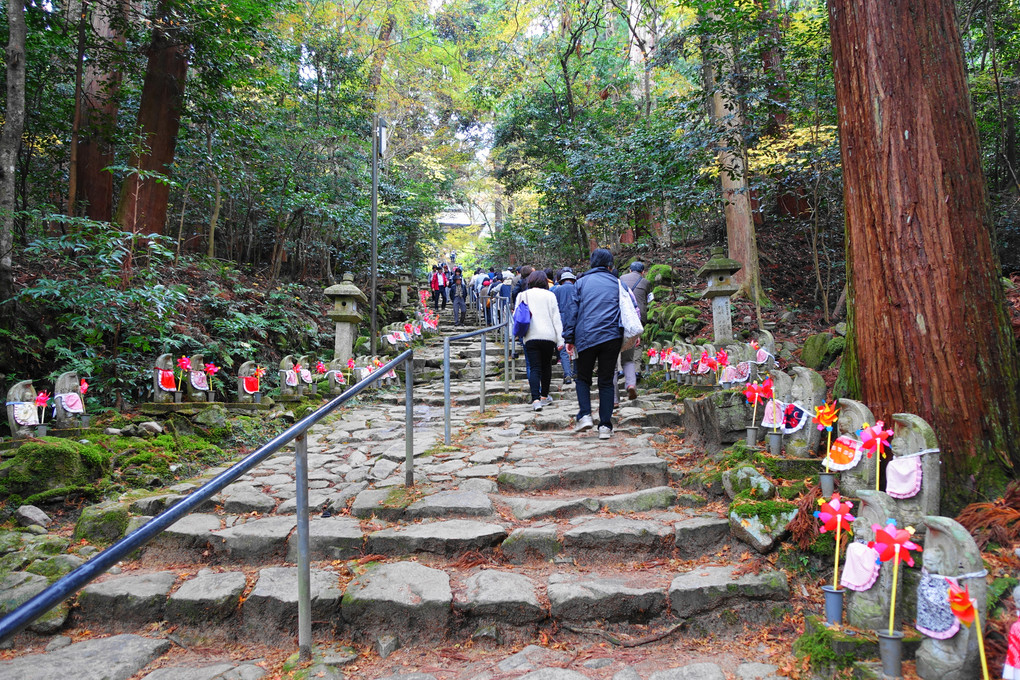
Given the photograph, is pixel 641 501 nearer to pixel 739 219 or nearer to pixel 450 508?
pixel 450 508

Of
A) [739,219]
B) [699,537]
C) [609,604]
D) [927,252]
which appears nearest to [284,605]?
[609,604]

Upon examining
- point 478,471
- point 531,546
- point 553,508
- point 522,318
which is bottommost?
point 531,546

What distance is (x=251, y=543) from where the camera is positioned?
3.25 metres

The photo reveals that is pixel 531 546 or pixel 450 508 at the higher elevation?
pixel 450 508

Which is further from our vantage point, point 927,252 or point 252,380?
point 252,380

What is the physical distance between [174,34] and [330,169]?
5.08m

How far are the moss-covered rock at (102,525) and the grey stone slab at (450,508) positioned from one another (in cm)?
193

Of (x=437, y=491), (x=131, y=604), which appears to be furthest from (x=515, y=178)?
(x=131, y=604)

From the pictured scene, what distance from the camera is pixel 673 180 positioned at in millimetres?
10234

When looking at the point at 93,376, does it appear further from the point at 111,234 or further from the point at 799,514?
the point at 799,514

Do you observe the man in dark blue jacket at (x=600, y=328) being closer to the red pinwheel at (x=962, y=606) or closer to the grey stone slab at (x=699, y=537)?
the grey stone slab at (x=699, y=537)

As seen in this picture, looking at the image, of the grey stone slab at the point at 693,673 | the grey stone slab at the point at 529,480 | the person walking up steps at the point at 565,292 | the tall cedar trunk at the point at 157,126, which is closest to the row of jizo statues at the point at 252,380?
the tall cedar trunk at the point at 157,126

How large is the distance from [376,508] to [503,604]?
1322 mm

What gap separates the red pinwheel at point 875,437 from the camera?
2.59 m
